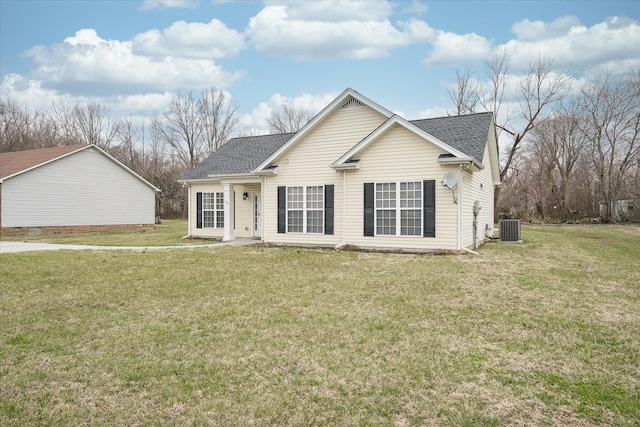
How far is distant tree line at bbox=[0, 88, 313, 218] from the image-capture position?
41.9 m

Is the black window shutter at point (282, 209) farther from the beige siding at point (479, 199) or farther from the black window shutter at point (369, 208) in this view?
the beige siding at point (479, 199)

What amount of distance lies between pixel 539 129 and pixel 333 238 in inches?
1175

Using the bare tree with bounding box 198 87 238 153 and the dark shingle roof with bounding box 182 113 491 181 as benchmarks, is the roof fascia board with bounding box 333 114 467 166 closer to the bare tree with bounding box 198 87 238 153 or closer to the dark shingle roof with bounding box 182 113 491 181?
the dark shingle roof with bounding box 182 113 491 181

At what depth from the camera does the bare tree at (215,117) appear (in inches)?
1764

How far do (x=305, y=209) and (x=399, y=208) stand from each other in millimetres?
3508

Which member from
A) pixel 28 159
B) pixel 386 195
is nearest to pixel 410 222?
pixel 386 195

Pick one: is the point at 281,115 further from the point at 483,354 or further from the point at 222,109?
the point at 483,354

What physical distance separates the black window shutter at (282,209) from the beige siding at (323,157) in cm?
19

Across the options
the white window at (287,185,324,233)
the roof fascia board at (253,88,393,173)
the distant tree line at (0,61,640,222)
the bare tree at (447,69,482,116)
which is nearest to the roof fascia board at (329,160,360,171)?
the white window at (287,185,324,233)

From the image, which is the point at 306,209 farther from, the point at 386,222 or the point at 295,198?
the point at 386,222

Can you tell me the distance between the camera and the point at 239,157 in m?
18.6

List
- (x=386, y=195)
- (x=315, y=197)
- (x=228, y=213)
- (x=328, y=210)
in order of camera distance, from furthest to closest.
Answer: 1. (x=228, y=213)
2. (x=315, y=197)
3. (x=328, y=210)
4. (x=386, y=195)

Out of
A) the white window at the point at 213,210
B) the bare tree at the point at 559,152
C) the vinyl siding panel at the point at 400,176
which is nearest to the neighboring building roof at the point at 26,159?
the white window at the point at 213,210

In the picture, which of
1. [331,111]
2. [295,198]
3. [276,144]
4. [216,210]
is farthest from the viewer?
[276,144]
